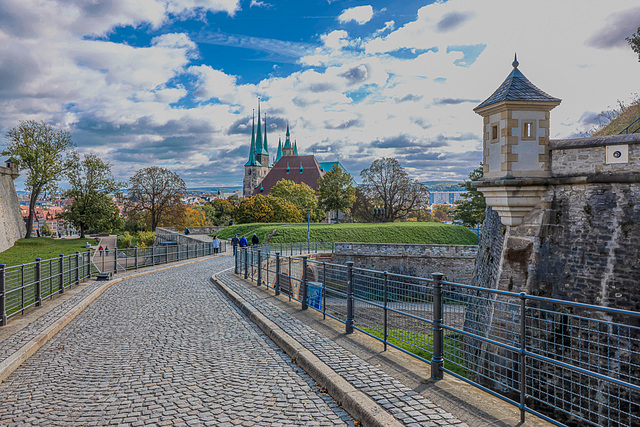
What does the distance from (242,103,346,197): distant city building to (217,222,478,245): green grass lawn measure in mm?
53273

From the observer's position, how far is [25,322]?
8688 mm

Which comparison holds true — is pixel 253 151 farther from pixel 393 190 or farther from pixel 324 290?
pixel 324 290

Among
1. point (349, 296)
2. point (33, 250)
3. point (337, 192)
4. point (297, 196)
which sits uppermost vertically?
point (337, 192)

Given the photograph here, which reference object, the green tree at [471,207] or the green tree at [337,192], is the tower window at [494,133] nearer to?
the green tree at [471,207]

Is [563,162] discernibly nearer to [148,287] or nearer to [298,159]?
[148,287]

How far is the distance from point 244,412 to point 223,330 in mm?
4083

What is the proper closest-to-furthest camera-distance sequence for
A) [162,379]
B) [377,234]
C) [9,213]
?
[162,379] → [9,213] → [377,234]

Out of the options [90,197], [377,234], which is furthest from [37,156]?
[377,234]

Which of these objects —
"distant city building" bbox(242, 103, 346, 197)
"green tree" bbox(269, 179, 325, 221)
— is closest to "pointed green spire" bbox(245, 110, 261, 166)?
"distant city building" bbox(242, 103, 346, 197)

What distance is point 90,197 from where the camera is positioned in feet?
176

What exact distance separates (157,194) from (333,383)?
61826 mm

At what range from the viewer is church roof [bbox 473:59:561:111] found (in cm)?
1042

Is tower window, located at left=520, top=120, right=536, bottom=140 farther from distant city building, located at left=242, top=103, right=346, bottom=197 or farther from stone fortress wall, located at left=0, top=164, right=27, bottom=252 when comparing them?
distant city building, located at left=242, top=103, right=346, bottom=197

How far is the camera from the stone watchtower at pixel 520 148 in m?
10.4
